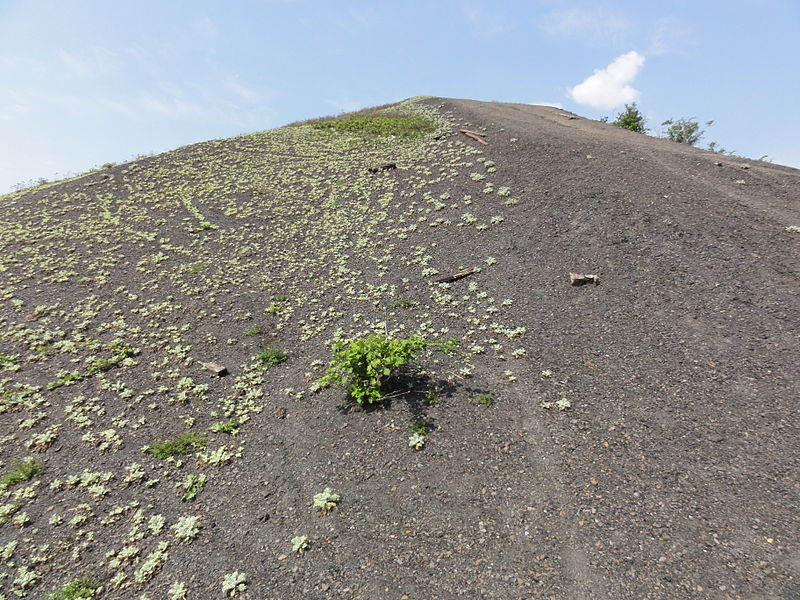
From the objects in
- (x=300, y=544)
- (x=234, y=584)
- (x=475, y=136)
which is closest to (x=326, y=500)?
(x=300, y=544)

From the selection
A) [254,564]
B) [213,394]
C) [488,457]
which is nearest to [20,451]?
[213,394]

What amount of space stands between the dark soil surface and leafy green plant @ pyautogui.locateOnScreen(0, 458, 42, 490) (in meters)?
0.17

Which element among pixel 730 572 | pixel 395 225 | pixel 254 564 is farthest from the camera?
pixel 395 225

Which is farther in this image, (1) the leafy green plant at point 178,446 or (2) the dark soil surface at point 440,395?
(1) the leafy green plant at point 178,446

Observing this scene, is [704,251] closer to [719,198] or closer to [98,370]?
[719,198]

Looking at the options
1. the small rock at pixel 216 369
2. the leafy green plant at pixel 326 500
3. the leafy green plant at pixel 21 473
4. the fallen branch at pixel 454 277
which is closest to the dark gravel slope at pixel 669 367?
the fallen branch at pixel 454 277

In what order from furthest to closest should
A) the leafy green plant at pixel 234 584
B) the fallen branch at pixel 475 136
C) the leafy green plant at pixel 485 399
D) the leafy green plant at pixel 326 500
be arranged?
the fallen branch at pixel 475 136 < the leafy green plant at pixel 485 399 < the leafy green plant at pixel 326 500 < the leafy green plant at pixel 234 584

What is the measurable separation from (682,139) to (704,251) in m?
43.2

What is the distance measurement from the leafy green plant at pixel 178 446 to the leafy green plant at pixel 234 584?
107 inches

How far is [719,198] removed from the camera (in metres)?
12.5

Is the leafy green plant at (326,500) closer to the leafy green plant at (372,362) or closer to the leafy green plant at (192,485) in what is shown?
the leafy green plant at (372,362)

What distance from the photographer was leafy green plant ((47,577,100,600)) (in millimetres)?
5025

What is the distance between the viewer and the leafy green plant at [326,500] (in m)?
5.83

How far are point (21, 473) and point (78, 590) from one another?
116 inches
